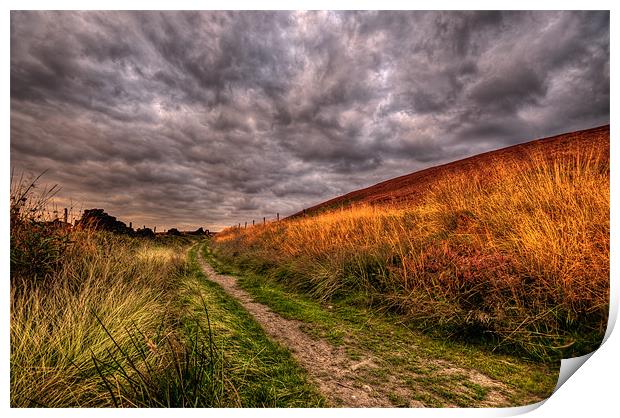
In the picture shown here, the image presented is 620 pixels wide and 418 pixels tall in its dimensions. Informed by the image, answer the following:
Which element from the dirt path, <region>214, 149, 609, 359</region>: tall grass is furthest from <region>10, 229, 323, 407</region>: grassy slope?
<region>214, 149, 609, 359</region>: tall grass

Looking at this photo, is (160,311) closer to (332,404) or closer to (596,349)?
(332,404)

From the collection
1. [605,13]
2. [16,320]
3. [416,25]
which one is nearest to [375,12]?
[416,25]

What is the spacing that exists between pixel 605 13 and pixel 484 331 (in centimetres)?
321

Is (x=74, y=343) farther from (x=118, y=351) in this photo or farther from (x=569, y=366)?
(x=569, y=366)

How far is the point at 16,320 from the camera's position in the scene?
2334 millimetres

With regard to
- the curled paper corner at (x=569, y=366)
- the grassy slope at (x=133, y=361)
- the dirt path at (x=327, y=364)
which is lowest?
the curled paper corner at (x=569, y=366)

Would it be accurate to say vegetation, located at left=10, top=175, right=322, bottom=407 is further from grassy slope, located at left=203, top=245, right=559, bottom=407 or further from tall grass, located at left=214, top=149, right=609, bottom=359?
tall grass, located at left=214, top=149, right=609, bottom=359

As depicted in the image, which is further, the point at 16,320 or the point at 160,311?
the point at 160,311

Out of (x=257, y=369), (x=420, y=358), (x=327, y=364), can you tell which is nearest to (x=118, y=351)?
(x=257, y=369)

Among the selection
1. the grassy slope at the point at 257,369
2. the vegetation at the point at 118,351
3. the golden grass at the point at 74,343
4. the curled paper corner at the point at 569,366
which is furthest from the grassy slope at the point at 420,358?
the golden grass at the point at 74,343

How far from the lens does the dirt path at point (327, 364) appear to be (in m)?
2.05

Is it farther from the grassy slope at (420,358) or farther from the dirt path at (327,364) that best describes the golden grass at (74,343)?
the grassy slope at (420,358)

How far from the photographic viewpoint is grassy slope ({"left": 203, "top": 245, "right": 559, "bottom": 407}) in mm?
2145

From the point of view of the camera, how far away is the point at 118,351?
2.14m
